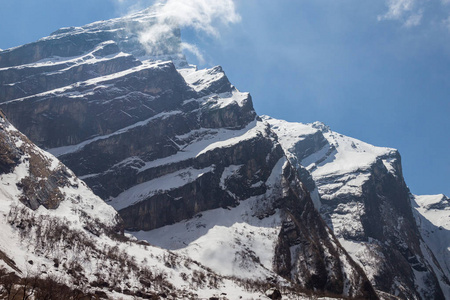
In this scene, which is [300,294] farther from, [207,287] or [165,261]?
[165,261]

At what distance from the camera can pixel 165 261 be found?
18162 cm

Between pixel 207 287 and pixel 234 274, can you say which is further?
pixel 234 274

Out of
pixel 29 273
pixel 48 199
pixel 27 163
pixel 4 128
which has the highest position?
pixel 4 128

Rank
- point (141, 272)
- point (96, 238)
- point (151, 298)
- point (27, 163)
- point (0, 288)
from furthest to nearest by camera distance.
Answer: point (27, 163) < point (96, 238) < point (141, 272) < point (151, 298) < point (0, 288)

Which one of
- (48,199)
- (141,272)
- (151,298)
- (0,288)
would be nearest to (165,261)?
(141,272)

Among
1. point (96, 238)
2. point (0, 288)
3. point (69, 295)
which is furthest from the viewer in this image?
point (96, 238)

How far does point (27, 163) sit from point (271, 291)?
119m

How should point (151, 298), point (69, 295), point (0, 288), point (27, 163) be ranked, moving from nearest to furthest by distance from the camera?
point (0, 288), point (69, 295), point (151, 298), point (27, 163)

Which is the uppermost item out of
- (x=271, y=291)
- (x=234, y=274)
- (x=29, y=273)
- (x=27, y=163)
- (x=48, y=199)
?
(x=27, y=163)

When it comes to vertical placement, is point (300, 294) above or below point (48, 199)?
below

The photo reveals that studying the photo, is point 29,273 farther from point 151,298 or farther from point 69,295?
point 151,298

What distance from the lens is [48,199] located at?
609 ft

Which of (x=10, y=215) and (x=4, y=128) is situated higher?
(x=4, y=128)

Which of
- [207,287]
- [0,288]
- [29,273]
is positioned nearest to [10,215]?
[29,273]
